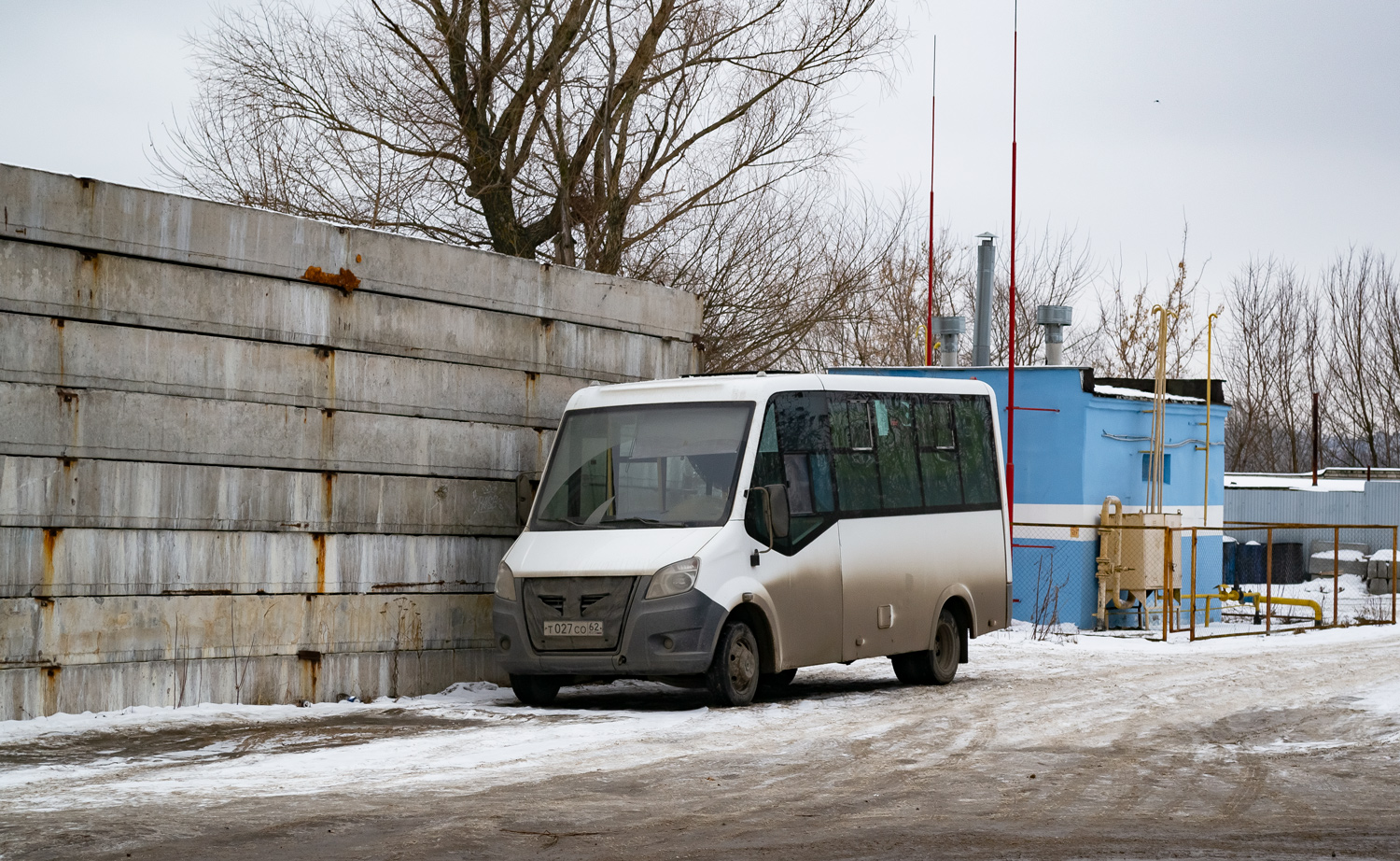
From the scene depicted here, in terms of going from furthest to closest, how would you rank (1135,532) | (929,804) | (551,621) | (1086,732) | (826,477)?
(1135,532)
(826,477)
(551,621)
(1086,732)
(929,804)

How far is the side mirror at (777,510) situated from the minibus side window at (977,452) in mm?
3185

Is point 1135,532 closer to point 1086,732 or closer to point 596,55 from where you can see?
point 596,55

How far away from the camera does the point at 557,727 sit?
11672 millimetres

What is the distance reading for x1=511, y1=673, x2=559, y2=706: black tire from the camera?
13.4 metres

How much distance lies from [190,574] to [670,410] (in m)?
3.94

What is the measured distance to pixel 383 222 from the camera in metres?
23.1

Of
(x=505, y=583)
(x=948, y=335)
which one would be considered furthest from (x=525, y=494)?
(x=948, y=335)

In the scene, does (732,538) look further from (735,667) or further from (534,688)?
(534,688)

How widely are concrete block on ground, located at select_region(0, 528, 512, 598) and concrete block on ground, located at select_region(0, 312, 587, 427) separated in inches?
40.9

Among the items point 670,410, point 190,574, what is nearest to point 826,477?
point 670,410

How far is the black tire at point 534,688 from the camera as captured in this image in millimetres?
13391

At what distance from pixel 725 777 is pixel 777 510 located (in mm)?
4032

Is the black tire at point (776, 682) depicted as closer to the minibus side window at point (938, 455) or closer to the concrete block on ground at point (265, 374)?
the minibus side window at point (938, 455)

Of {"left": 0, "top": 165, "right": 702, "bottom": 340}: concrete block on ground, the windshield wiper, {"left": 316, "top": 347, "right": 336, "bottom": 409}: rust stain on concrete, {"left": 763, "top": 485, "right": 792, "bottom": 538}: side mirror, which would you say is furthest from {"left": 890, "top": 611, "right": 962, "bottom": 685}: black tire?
{"left": 316, "top": 347, "right": 336, "bottom": 409}: rust stain on concrete
